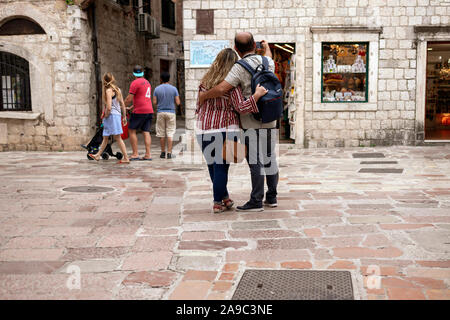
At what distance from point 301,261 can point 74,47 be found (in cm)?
984

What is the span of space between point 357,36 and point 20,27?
25.7 feet

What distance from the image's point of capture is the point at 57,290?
10.1ft

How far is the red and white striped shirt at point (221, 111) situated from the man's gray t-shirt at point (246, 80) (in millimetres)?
66

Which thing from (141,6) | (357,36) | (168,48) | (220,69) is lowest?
(220,69)

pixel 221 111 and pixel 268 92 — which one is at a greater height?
pixel 268 92

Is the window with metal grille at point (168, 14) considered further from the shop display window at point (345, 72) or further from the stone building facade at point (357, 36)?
the shop display window at point (345, 72)

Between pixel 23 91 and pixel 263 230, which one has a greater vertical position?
pixel 23 91

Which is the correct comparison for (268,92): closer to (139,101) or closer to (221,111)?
(221,111)

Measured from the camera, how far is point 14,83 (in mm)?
12219

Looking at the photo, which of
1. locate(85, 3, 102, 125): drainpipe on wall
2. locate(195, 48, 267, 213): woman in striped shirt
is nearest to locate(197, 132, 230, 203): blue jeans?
locate(195, 48, 267, 213): woman in striped shirt

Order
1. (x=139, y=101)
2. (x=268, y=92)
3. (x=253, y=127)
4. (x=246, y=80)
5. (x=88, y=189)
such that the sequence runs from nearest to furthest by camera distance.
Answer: (x=268, y=92)
(x=246, y=80)
(x=253, y=127)
(x=88, y=189)
(x=139, y=101)

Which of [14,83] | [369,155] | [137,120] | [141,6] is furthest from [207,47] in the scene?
[141,6]
